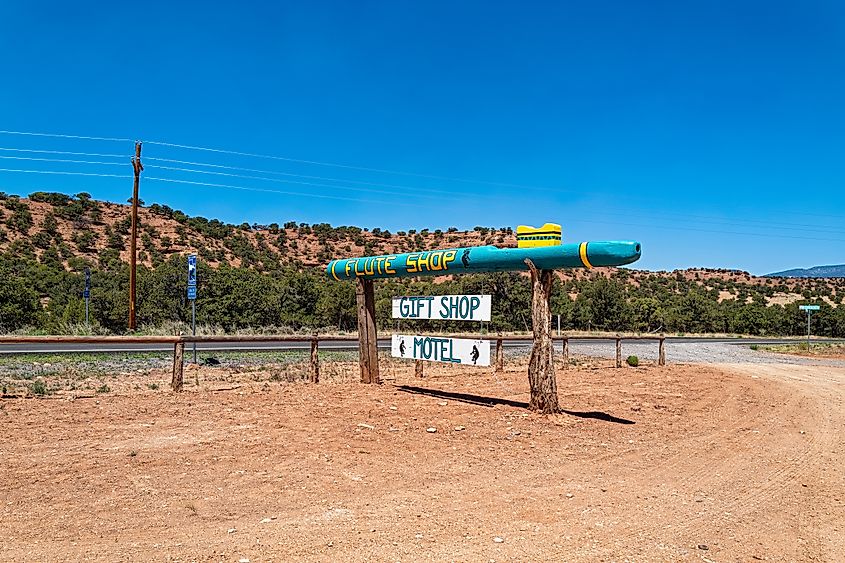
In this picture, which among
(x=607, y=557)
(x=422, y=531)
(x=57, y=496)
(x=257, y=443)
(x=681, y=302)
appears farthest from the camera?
(x=681, y=302)

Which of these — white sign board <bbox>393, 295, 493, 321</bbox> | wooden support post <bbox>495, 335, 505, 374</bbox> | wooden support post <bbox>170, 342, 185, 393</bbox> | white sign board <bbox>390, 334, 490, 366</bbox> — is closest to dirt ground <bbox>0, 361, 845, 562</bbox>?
wooden support post <bbox>170, 342, 185, 393</bbox>

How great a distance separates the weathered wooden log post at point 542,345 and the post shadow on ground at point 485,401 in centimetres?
49

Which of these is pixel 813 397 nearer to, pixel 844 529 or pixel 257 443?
pixel 844 529

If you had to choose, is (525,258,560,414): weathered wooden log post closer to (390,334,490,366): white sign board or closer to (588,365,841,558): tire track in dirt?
(390,334,490,366): white sign board

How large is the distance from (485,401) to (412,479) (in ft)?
17.0

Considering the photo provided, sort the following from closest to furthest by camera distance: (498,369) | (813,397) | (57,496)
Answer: (57,496)
(813,397)
(498,369)

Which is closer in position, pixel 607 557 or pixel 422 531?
pixel 607 557

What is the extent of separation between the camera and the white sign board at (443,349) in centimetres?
1112

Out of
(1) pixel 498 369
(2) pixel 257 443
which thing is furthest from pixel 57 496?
(1) pixel 498 369

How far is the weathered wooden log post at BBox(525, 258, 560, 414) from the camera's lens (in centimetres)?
1021

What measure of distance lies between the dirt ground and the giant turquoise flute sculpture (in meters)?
2.24

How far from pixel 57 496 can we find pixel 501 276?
117 ft

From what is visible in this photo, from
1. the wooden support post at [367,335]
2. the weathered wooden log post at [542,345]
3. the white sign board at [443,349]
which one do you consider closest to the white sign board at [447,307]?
the white sign board at [443,349]

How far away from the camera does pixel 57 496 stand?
5941mm
